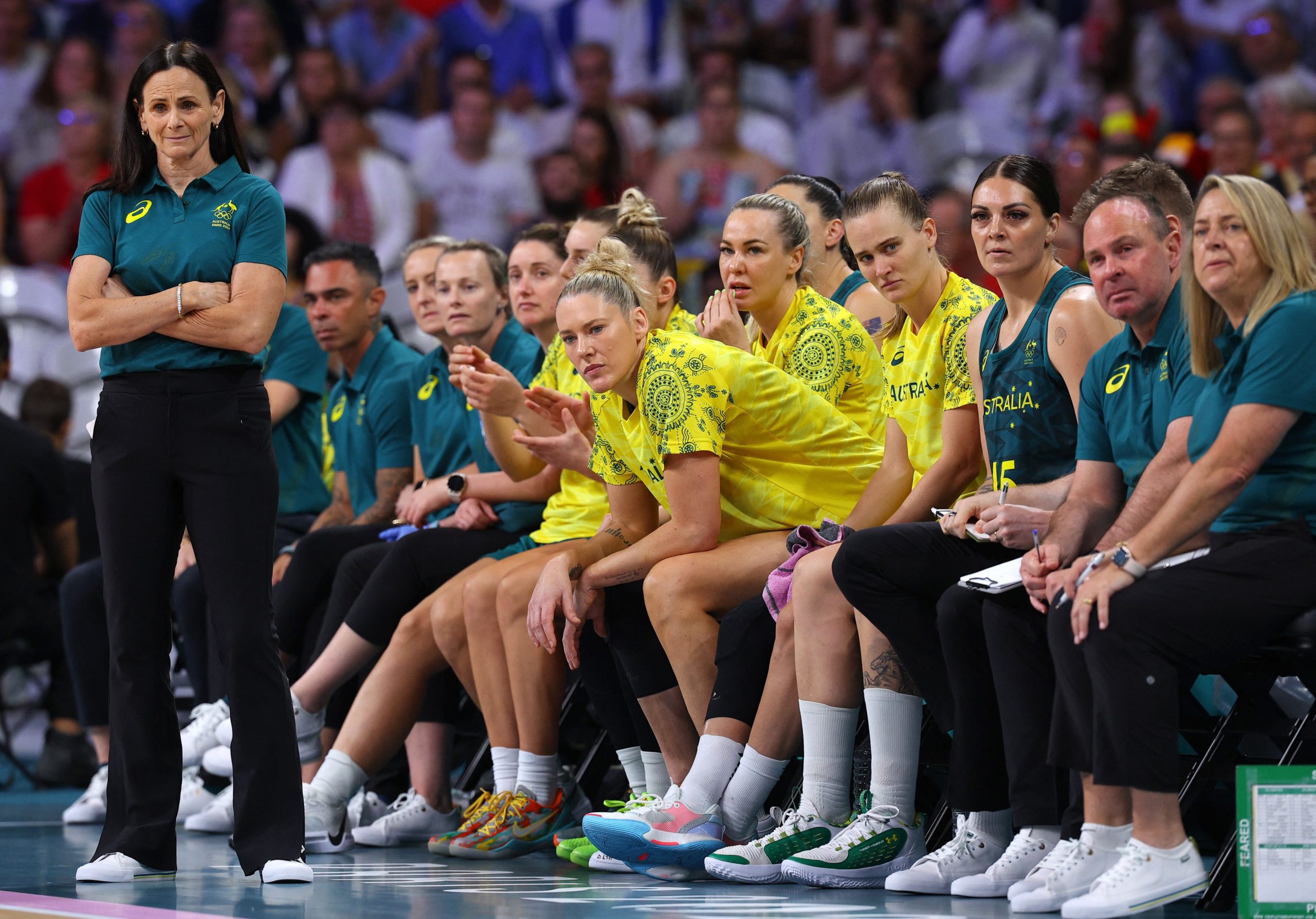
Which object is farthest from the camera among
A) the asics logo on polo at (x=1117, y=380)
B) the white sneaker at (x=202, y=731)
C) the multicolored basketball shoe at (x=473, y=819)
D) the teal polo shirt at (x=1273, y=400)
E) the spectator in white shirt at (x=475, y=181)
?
the spectator in white shirt at (x=475, y=181)

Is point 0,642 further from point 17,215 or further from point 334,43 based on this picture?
point 334,43

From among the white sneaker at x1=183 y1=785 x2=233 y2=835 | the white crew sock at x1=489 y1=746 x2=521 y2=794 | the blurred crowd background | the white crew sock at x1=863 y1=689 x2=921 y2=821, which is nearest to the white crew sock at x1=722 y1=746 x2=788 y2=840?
the white crew sock at x1=863 y1=689 x2=921 y2=821

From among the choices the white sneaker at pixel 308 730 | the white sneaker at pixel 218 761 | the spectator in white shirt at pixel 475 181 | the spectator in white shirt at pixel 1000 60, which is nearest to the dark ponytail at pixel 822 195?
the white sneaker at pixel 308 730

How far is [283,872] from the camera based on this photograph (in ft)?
10.2

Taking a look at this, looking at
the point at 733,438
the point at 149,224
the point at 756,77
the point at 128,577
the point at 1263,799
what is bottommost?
the point at 1263,799

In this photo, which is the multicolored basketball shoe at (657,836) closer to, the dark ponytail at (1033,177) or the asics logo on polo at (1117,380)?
the asics logo on polo at (1117,380)

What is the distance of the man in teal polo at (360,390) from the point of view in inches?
195

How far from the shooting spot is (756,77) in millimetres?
8594

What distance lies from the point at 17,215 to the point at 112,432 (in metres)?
6.64

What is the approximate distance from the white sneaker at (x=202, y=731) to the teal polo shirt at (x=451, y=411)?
882 mm

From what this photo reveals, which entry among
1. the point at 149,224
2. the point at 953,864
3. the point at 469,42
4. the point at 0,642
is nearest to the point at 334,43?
the point at 469,42

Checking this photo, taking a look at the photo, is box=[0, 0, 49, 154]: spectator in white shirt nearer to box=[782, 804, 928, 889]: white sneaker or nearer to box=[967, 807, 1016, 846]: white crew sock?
box=[782, 804, 928, 889]: white sneaker

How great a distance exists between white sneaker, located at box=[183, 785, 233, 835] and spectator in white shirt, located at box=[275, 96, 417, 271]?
492 cm

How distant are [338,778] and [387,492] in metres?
1.23
